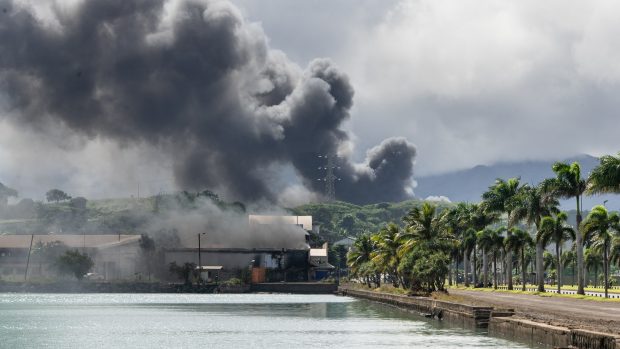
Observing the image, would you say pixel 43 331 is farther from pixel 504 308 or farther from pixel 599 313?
pixel 599 313

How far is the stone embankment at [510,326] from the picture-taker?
156 ft

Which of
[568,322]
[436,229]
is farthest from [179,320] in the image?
[568,322]

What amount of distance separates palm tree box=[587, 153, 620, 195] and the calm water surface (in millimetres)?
18428

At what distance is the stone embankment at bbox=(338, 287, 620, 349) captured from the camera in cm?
4747

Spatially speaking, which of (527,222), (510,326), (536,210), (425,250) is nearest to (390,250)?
(527,222)

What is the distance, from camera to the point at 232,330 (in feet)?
283

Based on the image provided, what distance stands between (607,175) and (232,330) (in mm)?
35652

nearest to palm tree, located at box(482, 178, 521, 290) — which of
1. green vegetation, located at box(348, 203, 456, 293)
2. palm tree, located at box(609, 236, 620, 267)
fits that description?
palm tree, located at box(609, 236, 620, 267)

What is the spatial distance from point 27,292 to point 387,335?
138175 mm

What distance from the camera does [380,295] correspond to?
138625mm

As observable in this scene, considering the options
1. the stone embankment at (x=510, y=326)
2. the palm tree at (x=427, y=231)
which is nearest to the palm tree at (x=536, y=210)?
the palm tree at (x=427, y=231)

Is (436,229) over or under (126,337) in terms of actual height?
over

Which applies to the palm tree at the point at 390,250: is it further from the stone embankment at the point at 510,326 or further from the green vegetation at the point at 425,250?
the stone embankment at the point at 510,326

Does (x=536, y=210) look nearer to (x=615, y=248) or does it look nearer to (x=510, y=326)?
(x=615, y=248)
